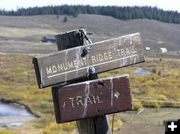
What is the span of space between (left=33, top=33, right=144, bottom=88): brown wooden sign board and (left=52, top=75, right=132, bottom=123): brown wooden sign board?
0.07 meters

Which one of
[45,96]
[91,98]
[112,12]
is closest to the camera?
[91,98]

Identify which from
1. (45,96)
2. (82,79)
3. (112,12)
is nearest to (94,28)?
(112,12)

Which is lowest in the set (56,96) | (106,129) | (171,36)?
(171,36)

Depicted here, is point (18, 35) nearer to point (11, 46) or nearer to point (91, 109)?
point (11, 46)

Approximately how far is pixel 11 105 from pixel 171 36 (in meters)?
104

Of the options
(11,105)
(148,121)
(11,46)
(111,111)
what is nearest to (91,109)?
(111,111)

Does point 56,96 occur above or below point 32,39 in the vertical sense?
above

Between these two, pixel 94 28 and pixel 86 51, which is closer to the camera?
pixel 86 51

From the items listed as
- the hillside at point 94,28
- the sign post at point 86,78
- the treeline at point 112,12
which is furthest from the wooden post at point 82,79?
the treeline at point 112,12

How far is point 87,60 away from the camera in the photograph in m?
2.95

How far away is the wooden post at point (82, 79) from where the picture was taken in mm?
2934

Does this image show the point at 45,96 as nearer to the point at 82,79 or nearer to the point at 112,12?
the point at 82,79

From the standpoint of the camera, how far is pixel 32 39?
355ft

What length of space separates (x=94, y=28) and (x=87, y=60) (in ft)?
432
